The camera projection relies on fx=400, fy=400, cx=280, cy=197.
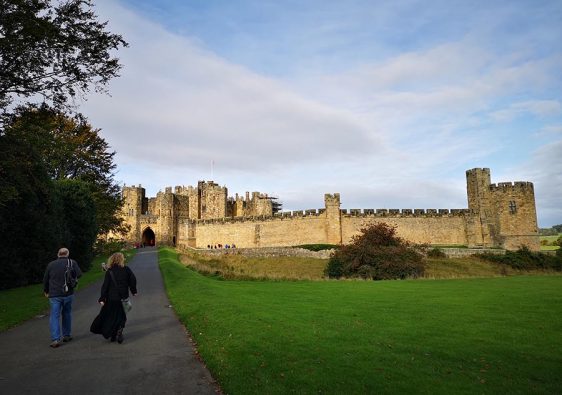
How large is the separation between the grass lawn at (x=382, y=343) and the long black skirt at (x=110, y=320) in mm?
1622

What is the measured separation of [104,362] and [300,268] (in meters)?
27.9

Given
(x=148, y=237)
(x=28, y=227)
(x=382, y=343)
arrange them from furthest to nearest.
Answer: (x=148, y=237), (x=28, y=227), (x=382, y=343)

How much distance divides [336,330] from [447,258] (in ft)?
101

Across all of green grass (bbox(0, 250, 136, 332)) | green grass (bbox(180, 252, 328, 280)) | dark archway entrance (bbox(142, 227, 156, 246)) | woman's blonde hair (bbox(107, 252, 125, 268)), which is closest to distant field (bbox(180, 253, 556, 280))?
green grass (bbox(180, 252, 328, 280))

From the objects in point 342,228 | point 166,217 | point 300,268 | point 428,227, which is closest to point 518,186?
point 428,227

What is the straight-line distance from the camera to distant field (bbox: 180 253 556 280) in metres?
26.8

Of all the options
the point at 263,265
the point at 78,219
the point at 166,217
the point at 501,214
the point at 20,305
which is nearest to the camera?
the point at 20,305

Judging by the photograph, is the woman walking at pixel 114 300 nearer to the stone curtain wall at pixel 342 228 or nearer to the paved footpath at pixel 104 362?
the paved footpath at pixel 104 362

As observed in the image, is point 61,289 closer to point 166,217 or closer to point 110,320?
point 110,320

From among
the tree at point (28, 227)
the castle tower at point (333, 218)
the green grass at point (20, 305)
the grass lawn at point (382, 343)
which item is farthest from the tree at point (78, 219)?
the castle tower at point (333, 218)

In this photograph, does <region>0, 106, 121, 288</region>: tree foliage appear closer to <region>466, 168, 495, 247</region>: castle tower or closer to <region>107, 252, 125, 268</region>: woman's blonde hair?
<region>107, 252, 125, 268</region>: woman's blonde hair

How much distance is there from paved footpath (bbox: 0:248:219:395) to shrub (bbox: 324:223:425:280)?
56.6ft

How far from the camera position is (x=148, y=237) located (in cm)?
7062

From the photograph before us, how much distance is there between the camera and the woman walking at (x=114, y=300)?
862 cm
